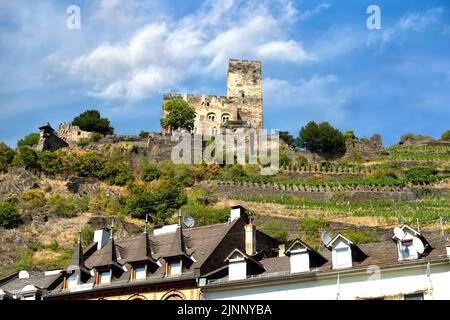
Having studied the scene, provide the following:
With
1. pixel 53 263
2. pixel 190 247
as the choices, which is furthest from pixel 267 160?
pixel 190 247

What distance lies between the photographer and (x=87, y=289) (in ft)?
106

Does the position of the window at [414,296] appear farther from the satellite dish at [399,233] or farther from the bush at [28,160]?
the bush at [28,160]

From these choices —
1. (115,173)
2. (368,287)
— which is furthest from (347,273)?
(115,173)

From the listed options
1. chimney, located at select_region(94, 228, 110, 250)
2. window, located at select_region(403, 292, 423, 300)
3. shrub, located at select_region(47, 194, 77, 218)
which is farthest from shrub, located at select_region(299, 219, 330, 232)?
window, located at select_region(403, 292, 423, 300)

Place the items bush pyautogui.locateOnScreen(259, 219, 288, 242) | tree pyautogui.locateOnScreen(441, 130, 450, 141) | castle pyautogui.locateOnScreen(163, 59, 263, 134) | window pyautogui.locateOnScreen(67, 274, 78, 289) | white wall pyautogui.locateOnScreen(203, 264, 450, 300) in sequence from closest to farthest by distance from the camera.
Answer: white wall pyautogui.locateOnScreen(203, 264, 450, 300) → window pyautogui.locateOnScreen(67, 274, 78, 289) → bush pyautogui.locateOnScreen(259, 219, 288, 242) → castle pyautogui.locateOnScreen(163, 59, 263, 134) → tree pyautogui.locateOnScreen(441, 130, 450, 141)

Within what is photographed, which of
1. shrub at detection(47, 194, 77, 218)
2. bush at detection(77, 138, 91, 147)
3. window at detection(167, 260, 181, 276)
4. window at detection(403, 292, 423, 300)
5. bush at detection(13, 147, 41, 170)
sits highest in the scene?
bush at detection(77, 138, 91, 147)

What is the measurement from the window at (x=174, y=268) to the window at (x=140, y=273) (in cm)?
110

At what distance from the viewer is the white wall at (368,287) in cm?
2559

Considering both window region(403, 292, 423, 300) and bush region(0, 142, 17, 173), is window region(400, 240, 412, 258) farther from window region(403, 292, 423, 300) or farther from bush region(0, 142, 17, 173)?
bush region(0, 142, 17, 173)

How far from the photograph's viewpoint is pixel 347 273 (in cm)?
2686

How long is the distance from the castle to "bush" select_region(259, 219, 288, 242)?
30.1 m

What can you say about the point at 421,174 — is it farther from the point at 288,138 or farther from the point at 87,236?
the point at 87,236

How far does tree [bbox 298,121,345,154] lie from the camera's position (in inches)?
3967

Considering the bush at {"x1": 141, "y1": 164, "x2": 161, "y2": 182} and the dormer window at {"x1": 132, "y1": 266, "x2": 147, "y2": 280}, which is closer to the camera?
the dormer window at {"x1": 132, "y1": 266, "x2": 147, "y2": 280}
